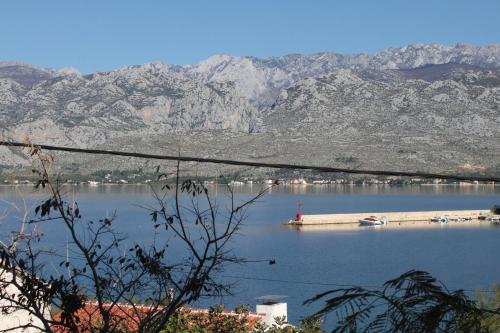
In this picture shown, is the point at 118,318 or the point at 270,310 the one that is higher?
the point at 118,318

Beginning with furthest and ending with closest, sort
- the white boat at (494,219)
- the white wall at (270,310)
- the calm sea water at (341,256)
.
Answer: the white boat at (494,219), the calm sea water at (341,256), the white wall at (270,310)

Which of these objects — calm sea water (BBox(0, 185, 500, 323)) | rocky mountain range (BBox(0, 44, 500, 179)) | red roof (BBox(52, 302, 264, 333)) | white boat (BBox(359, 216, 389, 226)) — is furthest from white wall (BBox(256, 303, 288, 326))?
rocky mountain range (BBox(0, 44, 500, 179))

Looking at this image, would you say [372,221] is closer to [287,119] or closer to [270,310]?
[270,310]

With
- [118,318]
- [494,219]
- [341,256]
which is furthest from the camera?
[494,219]

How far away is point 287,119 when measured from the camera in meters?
146

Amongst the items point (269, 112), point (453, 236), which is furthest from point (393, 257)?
point (269, 112)

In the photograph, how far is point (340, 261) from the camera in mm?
46094

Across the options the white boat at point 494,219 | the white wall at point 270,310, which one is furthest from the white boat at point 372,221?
the white wall at point 270,310

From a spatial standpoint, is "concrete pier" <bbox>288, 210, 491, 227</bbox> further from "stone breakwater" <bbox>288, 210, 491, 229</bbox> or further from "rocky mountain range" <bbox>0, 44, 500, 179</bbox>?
"rocky mountain range" <bbox>0, 44, 500, 179</bbox>

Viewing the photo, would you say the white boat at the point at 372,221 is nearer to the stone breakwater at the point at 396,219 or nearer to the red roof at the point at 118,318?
the stone breakwater at the point at 396,219

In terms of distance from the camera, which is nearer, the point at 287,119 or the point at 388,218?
the point at 388,218

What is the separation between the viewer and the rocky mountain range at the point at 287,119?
11800 cm

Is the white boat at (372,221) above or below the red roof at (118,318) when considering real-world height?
below

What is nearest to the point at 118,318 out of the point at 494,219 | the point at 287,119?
the point at 494,219
